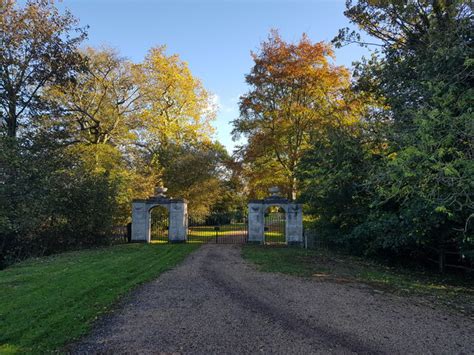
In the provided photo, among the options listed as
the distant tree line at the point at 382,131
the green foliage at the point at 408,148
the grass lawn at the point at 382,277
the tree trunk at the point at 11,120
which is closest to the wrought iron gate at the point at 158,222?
the distant tree line at the point at 382,131

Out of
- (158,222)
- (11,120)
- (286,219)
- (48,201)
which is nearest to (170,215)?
(158,222)

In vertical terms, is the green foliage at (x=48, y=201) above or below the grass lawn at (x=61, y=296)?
above

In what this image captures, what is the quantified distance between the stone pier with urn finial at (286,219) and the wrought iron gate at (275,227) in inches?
31.1

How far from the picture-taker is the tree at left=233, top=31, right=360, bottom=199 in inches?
773

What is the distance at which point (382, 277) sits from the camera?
9.27m

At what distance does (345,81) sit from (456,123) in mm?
14591

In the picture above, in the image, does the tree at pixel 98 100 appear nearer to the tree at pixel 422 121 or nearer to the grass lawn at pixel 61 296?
the grass lawn at pixel 61 296

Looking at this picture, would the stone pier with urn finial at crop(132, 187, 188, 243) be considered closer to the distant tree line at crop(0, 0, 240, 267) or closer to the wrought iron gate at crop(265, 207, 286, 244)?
the distant tree line at crop(0, 0, 240, 267)

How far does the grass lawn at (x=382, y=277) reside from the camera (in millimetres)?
7160

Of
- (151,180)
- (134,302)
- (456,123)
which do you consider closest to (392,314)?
(456,123)

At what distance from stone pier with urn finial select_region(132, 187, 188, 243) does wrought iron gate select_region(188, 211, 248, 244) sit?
58.5 inches

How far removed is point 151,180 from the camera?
2117 centimetres

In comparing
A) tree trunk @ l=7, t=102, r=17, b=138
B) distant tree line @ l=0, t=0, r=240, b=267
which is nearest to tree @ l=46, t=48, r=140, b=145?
distant tree line @ l=0, t=0, r=240, b=267

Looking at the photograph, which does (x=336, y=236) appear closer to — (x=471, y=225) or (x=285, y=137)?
(x=471, y=225)
